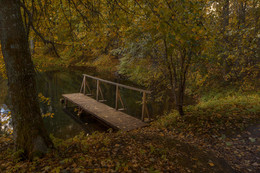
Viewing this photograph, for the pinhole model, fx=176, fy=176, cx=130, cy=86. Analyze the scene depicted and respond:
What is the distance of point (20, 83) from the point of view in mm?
3236

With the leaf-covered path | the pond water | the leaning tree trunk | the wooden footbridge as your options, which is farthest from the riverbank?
the pond water

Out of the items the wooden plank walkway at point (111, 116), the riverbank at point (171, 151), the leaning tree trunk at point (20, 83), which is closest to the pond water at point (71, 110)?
the wooden plank walkway at point (111, 116)

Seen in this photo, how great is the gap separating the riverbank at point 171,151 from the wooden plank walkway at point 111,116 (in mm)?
1464

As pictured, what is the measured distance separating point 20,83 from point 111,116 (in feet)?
19.7

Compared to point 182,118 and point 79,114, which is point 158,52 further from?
point 79,114

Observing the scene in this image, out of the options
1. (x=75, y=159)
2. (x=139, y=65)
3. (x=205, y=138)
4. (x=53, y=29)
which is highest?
(x=53, y=29)

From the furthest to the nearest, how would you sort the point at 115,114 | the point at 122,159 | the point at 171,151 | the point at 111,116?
the point at 115,114, the point at 111,116, the point at 171,151, the point at 122,159

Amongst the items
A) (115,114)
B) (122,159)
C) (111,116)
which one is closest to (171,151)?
(122,159)

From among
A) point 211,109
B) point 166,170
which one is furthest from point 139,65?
point 166,170

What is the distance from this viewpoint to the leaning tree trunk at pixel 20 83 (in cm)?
310

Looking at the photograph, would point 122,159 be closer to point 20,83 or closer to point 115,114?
point 20,83

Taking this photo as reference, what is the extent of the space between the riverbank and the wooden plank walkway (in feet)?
4.80

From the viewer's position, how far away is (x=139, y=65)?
12.7 metres

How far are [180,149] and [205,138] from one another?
5.14 ft
